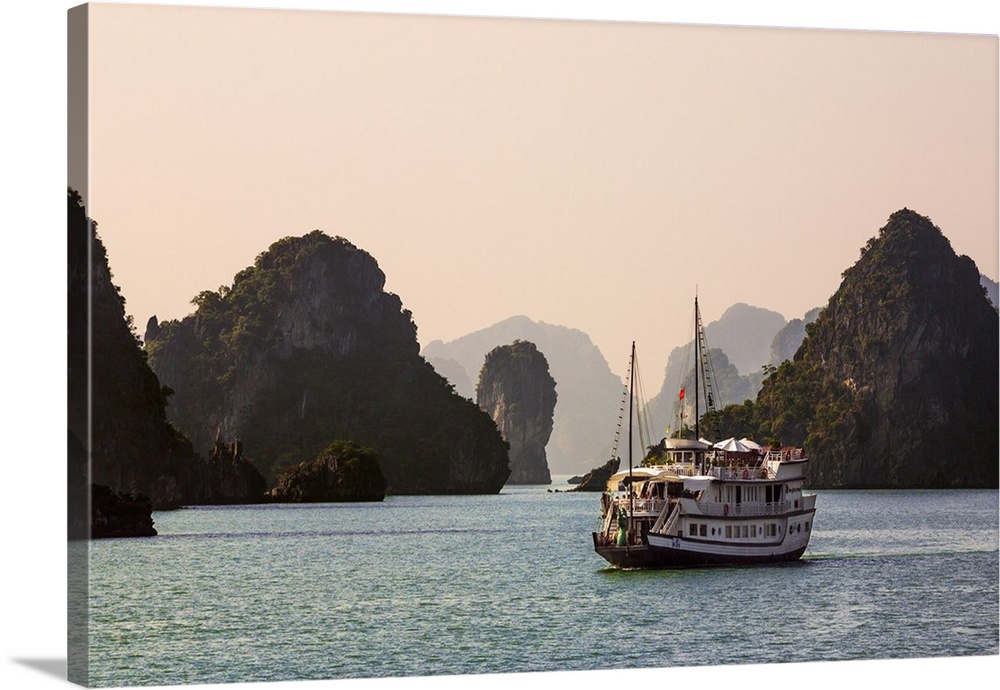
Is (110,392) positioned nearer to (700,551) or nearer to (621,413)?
(621,413)

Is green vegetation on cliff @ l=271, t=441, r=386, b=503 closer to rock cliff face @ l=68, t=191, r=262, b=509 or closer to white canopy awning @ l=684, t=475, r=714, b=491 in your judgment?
rock cliff face @ l=68, t=191, r=262, b=509

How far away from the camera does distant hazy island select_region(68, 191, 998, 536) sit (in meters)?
18.7

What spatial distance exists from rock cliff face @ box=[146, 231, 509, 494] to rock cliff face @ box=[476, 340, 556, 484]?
510 mm

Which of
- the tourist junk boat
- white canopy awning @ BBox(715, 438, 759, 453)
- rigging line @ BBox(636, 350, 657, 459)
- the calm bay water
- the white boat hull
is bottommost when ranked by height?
the calm bay water

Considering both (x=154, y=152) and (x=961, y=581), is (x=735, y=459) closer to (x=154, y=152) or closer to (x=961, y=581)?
(x=961, y=581)

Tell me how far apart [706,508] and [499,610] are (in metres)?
5.55

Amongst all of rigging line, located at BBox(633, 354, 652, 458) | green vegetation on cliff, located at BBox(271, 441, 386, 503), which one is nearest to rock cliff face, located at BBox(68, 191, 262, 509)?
green vegetation on cliff, located at BBox(271, 441, 386, 503)

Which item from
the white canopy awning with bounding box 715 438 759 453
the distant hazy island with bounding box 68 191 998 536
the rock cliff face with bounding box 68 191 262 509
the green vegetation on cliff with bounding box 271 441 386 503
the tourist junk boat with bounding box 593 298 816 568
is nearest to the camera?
the rock cliff face with bounding box 68 191 262 509

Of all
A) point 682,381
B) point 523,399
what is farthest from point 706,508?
point 523,399

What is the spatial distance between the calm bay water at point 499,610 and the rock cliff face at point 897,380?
5.60 ft

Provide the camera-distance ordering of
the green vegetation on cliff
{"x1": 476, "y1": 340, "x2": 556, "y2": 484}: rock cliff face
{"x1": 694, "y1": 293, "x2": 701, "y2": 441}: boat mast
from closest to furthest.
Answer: {"x1": 694, "y1": 293, "x2": 701, "y2": 441}: boat mast
{"x1": 476, "y1": 340, "x2": 556, "y2": 484}: rock cliff face
the green vegetation on cliff

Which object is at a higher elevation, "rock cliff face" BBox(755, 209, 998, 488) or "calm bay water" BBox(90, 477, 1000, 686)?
"rock cliff face" BBox(755, 209, 998, 488)

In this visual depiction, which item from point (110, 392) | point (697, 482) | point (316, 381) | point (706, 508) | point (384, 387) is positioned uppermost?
point (316, 381)

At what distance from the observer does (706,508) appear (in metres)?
22.0
